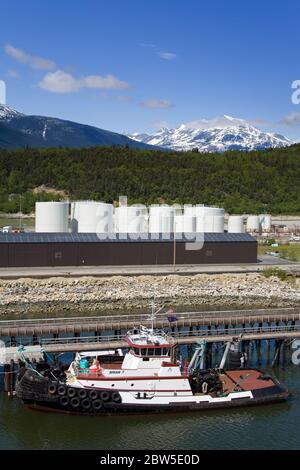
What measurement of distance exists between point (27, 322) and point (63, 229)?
3539 cm

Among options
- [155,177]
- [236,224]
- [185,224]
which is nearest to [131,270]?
[185,224]

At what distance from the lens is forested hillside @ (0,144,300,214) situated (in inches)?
5812

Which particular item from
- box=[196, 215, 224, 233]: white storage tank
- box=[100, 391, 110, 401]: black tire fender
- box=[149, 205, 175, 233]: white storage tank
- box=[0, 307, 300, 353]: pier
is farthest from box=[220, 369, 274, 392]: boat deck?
box=[196, 215, 224, 233]: white storage tank

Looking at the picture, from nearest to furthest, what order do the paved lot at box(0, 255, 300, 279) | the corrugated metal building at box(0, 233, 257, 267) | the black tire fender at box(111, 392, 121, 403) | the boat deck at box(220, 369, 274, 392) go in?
1. the black tire fender at box(111, 392, 121, 403)
2. the boat deck at box(220, 369, 274, 392)
3. the paved lot at box(0, 255, 300, 279)
4. the corrugated metal building at box(0, 233, 257, 267)

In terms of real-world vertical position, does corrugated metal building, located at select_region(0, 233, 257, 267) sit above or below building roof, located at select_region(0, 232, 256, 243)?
below

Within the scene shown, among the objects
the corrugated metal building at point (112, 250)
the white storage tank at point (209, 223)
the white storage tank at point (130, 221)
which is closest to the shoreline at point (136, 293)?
the corrugated metal building at point (112, 250)

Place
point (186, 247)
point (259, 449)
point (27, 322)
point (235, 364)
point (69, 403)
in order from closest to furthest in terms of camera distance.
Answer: point (259, 449), point (69, 403), point (235, 364), point (27, 322), point (186, 247)

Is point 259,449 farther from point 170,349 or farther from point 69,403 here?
point 69,403

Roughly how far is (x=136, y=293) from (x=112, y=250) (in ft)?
34.7

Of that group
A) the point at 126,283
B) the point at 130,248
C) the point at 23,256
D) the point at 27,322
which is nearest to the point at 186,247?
the point at 130,248

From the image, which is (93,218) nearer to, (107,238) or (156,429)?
(107,238)

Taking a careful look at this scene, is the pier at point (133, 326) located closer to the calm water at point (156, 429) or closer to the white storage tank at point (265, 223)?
the calm water at point (156, 429)

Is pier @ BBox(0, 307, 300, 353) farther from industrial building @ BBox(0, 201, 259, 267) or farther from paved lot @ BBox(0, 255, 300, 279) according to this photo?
industrial building @ BBox(0, 201, 259, 267)

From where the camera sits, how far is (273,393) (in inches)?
1441
